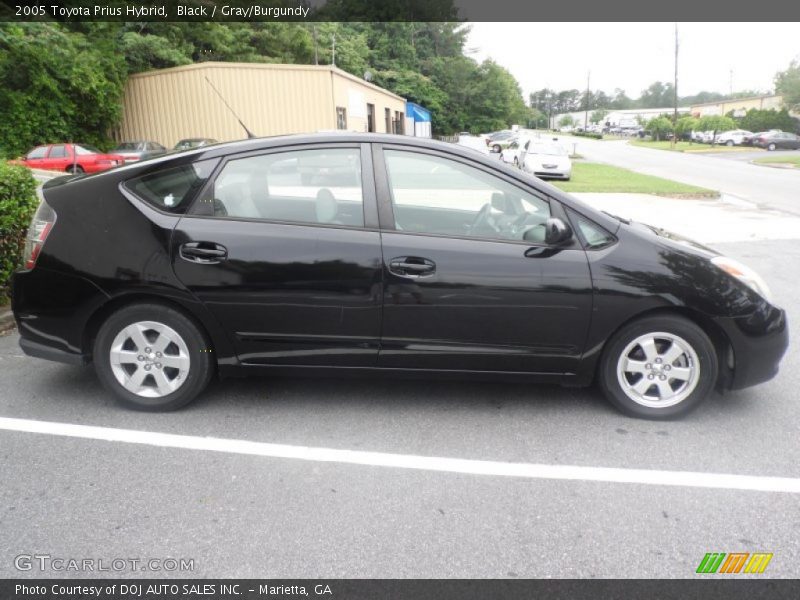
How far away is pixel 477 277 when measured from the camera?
138 inches

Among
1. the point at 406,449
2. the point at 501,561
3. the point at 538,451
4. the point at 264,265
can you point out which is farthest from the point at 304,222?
the point at 501,561

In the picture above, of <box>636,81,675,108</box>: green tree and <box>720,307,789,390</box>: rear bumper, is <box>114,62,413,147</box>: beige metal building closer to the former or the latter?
<box>720,307,789,390</box>: rear bumper

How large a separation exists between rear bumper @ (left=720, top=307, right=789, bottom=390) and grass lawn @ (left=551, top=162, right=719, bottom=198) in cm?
1189

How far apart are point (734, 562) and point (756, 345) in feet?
5.08

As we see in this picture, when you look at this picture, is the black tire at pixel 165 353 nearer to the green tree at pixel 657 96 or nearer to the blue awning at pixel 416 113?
the blue awning at pixel 416 113

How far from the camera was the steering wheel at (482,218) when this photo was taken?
368 centimetres

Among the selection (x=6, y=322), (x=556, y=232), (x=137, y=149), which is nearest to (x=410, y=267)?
(x=556, y=232)

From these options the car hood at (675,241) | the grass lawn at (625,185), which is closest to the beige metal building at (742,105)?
the grass lawn at (625,185)

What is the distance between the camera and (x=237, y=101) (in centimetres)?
2566

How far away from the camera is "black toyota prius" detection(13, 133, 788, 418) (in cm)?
353

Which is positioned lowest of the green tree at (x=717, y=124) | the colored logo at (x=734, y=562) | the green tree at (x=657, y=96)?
the colored logo at (x=734, y=562)

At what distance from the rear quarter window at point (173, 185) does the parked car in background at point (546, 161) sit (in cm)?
1923

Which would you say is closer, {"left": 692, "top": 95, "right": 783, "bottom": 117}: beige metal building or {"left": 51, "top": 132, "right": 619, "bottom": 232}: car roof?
{"left": 51, "top": 132, "right": 619, "bottom": 232}: car roof
